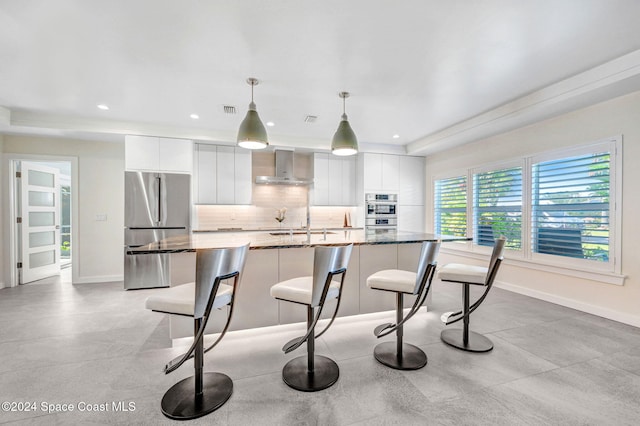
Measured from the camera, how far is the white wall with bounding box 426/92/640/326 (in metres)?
2.94

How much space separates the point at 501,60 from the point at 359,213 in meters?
3.52

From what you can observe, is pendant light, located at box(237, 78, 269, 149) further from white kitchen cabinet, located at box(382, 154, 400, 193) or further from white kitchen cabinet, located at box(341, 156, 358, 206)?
white kitchen cabinet, located at box(382, 154, 400, 193)

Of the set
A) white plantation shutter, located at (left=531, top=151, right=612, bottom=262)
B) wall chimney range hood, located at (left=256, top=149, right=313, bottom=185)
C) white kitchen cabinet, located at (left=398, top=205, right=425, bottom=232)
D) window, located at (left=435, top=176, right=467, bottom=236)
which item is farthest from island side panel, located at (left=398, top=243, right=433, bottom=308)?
wall chimney range hood, located at (left=256, top=149, right=313, bottom=185)

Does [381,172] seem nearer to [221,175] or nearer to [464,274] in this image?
[221,175]

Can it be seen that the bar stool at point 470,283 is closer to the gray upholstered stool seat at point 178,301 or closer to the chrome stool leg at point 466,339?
the chrome stool leg at point 466,339

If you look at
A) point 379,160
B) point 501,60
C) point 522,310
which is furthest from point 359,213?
point 501,60

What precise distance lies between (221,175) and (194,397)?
3880mm

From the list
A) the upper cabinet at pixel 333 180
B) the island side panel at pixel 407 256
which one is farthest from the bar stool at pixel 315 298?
the upper cabinet at pixel 333 180

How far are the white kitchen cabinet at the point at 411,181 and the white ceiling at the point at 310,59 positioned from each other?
1.72 m

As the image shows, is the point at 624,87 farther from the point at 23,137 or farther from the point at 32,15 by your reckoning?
the point at 23,137

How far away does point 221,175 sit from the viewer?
5.03 metres

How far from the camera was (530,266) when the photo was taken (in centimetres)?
392

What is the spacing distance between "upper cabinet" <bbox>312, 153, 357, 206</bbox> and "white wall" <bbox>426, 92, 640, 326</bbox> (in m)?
2.57

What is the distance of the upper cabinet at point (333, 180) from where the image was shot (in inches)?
221
